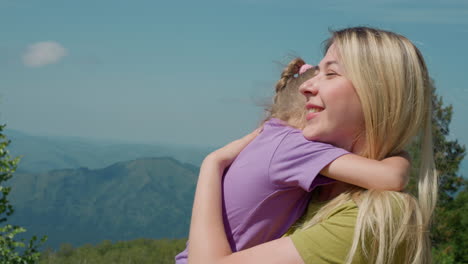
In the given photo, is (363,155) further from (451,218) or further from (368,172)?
(451,218)

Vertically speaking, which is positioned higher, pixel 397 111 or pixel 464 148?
pixel 397 111

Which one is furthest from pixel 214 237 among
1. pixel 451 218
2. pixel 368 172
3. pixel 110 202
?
pixel 110 202

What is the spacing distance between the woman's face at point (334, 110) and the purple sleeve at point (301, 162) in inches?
1.9

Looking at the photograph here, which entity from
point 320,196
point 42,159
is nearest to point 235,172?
point 320,196

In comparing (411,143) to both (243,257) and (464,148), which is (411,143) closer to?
(243,257)

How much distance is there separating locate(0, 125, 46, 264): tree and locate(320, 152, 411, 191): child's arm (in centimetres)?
491

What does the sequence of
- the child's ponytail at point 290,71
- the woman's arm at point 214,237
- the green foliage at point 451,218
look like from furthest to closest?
Answer: the green foliage at point 451,218 → the child's ponytail at point 290,71 → the woman's arm at point 214,237

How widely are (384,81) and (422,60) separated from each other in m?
0.21

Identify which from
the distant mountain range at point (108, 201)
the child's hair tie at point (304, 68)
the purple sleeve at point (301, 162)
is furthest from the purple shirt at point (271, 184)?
the distant mountain range at point (108, 201)

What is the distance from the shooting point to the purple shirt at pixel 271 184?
1.73m

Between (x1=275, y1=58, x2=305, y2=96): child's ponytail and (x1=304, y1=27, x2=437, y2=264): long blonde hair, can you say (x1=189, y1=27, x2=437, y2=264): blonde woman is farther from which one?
(x1=275, y1=58, x2=305, y2=96): child's ponytail

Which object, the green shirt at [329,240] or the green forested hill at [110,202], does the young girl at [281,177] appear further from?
the green forested hill at [110,202]

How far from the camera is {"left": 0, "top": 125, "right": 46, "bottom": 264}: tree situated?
573 cm

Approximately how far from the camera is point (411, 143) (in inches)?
73.4
